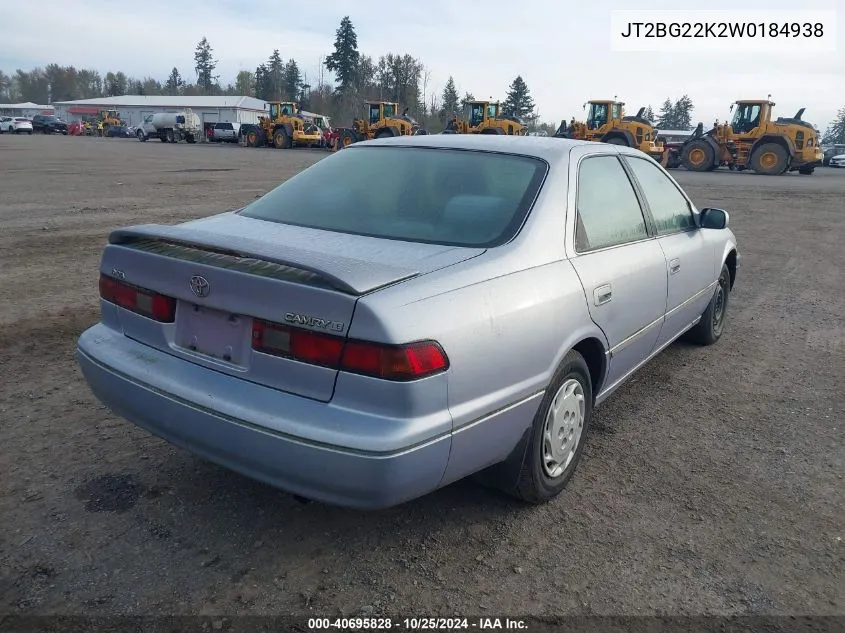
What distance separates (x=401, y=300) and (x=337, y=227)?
Result: 0.93 metres

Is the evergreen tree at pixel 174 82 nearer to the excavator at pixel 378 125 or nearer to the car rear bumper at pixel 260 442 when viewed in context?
the excavator at pixel 378 125

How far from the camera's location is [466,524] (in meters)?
2.83

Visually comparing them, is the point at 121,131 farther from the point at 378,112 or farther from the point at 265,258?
the point at 265,258

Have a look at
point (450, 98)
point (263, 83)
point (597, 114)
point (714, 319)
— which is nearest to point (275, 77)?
point (263, 83)

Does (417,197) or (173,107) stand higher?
(173,107)

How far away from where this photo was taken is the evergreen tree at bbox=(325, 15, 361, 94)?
9156 centimetres

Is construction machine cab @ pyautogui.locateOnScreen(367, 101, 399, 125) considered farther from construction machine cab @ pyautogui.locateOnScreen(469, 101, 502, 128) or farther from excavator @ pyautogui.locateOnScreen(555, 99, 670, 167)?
excavator @ pyautogui.locateOnScreen(555, 99, 670, 167)

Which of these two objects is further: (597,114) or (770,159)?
(597,114)

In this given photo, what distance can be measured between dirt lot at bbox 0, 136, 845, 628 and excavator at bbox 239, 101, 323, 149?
129 ft

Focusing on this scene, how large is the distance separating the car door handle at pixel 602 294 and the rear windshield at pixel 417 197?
1.66 feet

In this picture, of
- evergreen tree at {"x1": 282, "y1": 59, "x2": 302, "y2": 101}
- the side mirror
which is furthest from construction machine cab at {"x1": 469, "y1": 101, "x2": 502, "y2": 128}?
evergreen tree at {"x1": 282, "y1": 59, "x2": 302, "y2": 101}

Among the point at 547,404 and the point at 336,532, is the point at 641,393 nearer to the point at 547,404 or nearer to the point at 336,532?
the point at 547,404

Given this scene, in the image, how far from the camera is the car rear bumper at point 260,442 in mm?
2189

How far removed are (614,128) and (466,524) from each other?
97.5ft
